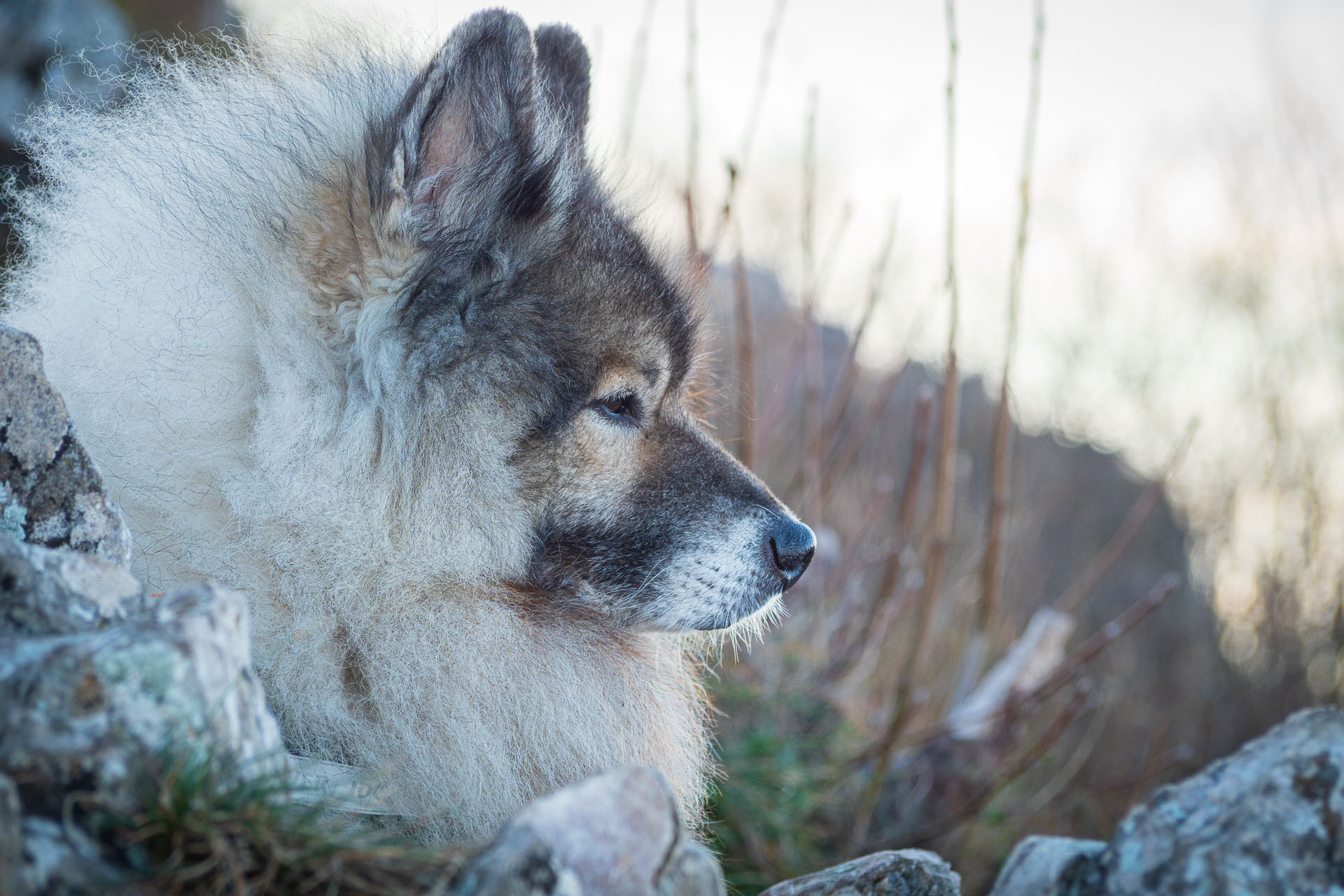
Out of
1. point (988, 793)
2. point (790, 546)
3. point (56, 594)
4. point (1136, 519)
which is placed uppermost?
point (56, 594)

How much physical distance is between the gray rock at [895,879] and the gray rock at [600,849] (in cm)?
49

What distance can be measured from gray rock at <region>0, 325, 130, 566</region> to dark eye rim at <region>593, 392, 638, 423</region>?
113 cm

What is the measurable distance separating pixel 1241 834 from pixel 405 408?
1.92 meters

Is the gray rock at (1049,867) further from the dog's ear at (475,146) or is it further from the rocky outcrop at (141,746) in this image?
the dog's ear at (475,146)

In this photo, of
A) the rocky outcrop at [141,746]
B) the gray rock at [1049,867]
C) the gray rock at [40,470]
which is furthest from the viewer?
the gray rock at [1049,867]

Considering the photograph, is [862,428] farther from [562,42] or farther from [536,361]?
[536,361]

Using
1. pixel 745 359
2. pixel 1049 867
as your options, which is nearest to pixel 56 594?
pixel 1049 867

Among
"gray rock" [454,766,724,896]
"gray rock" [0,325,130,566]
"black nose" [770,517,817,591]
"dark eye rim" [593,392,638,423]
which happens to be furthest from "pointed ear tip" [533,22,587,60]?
"gray rock" [454,766,724,896]

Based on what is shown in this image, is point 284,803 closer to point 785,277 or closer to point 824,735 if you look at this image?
point 824,735

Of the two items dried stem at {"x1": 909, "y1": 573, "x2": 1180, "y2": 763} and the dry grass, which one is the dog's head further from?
dried stem at {"x1": 909, "y1": 573, "x2": 1180, "y2": 763}

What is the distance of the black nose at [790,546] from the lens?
2.52m

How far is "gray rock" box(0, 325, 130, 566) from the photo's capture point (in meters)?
1.72

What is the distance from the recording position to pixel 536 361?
2.27 meters

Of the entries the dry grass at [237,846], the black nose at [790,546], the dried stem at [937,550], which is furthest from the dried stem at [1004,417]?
the dry grass at [237,846]
